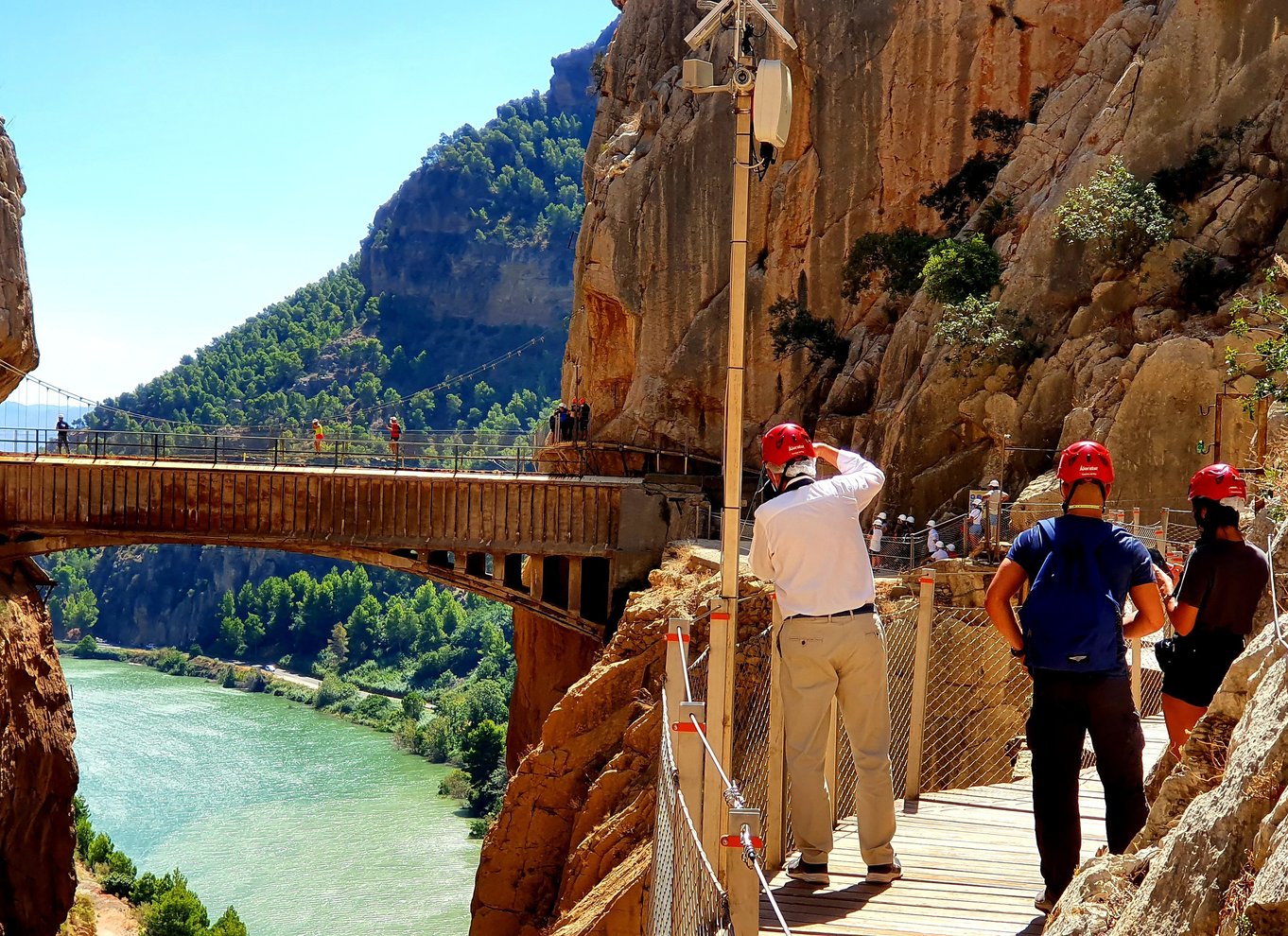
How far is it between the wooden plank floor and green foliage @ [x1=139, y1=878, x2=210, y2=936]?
32.7m

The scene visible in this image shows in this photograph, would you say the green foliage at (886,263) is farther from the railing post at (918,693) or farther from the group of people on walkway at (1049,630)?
the group of people on walkway at (1049,630)

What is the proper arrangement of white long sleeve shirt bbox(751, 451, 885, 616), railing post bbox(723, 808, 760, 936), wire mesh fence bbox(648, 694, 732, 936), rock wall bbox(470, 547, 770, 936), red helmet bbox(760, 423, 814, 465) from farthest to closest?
rock wall bbox(470, 547, 770, 936)
red helmet bbox(760, 423, 814, 465)
white long sleeve shirt bbox(751, 451, 885, 616)
wire mesh fence bbox(648, 694, 732, 936)
railing post bbox(723, 808, 760, 936)

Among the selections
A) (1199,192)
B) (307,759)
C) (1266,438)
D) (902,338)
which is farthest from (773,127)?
(307,759)

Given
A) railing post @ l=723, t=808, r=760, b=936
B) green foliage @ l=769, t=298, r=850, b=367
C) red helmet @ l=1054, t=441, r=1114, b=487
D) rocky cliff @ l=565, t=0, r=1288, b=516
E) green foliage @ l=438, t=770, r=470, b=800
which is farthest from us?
green foliage @ l=438, t=770, r=470, b=800

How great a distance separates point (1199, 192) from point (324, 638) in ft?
285

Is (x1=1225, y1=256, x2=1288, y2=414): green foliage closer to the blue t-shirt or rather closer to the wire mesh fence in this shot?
the blue t-shirt

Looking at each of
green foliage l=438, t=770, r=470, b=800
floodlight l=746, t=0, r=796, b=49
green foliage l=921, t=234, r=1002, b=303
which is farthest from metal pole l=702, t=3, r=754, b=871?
green foliage l=438, t=770, r=470, b=800

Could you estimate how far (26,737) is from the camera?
27562mm

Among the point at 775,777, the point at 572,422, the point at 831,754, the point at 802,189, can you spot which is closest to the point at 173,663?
the point at 572,422

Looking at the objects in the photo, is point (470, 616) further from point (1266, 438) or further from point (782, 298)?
point (1266, 438)

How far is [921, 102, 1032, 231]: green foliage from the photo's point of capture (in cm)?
3083

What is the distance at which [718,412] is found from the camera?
112 feet

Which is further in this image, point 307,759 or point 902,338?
point 307,759

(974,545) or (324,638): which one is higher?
(974,545)
